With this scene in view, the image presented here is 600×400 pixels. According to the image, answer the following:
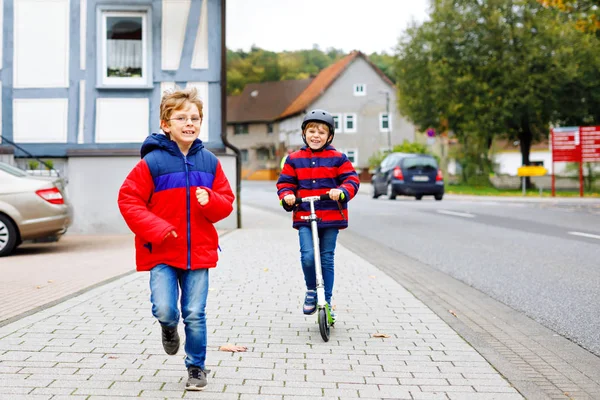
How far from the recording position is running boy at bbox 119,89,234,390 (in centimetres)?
432

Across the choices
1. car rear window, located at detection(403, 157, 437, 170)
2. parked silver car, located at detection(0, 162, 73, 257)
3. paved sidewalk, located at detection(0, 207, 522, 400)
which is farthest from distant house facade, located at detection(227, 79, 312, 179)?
paved sidewalk, located at detection(0, 207, 522, 400)

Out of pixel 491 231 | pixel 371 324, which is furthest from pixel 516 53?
pixel 371 324

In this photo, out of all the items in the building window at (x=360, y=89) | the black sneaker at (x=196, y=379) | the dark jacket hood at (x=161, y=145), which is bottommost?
the black sneaker at (x=196, y=379)

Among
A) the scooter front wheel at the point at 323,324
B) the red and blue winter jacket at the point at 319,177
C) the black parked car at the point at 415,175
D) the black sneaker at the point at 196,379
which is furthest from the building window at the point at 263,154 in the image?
the black sneaker at the point at 196,379

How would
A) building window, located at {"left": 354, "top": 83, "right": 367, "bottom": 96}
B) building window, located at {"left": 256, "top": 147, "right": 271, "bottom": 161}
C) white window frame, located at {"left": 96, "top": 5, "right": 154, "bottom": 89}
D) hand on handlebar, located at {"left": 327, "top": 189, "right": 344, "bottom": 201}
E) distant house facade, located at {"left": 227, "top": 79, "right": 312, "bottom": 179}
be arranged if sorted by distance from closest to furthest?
hand on handlebar, located at {"left": 327, "top": 189, "right": 344, "bottom": 201} < white window frame, located at {"left": 96, "top": 5, "right": 154, "bottom": 89} < building window, located at {"left": 354, "top": 83, "right": 367, "bottom": 96} < distant house facade, located at {"left": 227, "top": 79, "right": 312, "bottom": 179} < building window, located at {"left": 256, "top": 147, "right": 271, "bottom": 161}

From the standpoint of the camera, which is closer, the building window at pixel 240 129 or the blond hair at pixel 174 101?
the blond hair at pixel 174 101

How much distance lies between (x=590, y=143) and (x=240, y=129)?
5882 cm

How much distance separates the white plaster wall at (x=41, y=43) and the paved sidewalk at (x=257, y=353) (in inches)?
349

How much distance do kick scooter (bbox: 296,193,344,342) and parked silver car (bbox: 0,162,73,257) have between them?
22.0 feet

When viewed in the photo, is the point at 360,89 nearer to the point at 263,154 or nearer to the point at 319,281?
the point at 263,154

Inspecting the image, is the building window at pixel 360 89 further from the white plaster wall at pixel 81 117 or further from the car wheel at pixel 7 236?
the car wheel at pixel 7 236

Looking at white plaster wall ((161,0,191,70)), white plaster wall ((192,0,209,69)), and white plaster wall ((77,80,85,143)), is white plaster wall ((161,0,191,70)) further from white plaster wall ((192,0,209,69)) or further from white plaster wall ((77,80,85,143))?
white plaster wall ((77,80,85,143))

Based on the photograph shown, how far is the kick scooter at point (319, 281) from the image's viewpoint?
552 cm

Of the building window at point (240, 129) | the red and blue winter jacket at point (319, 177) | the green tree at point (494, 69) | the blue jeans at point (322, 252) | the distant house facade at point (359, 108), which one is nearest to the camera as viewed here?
the red and blue winter jacket at point (319, 177)
